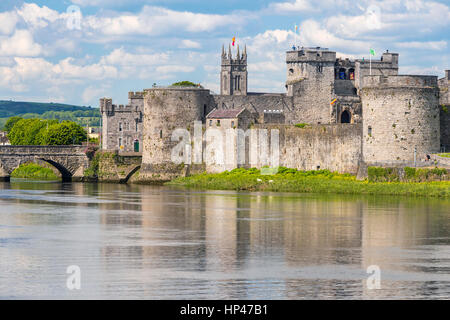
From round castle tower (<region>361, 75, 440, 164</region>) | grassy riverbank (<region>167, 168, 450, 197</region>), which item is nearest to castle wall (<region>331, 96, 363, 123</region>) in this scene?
grassy riverbank (<region>167, 168, 450, 197</region>)

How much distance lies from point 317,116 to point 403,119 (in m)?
14.9

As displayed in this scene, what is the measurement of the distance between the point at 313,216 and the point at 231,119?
19459mm

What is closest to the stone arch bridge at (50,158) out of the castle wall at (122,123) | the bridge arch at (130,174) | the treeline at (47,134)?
the bridge arch at (130,174)

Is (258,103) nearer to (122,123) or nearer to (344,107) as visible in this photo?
(344,107)

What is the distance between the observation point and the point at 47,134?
78.1 m

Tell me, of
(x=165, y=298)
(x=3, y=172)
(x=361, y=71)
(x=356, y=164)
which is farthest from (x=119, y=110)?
(x=165, y=298)

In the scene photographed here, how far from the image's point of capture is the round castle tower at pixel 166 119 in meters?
54.3

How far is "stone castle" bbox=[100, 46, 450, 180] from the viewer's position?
150 feet

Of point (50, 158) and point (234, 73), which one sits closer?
point (50, 158)

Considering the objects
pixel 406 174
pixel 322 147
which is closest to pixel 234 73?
pixel 322 147

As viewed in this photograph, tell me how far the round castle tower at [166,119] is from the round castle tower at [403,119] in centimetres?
1165

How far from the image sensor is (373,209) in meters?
36.1

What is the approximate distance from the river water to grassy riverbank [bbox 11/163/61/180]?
27.9 meters
